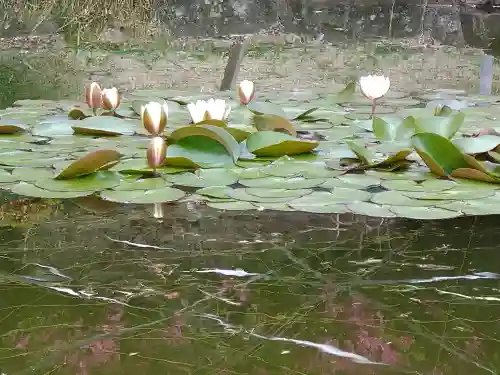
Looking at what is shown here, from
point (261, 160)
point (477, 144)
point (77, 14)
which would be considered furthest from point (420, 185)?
point (77, 14)

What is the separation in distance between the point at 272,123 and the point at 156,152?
396mm

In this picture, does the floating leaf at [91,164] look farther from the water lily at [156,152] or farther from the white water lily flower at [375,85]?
the white water lily flower at [375,85]

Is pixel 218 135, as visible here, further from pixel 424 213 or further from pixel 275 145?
pixel 424 213

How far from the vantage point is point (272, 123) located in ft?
5.14

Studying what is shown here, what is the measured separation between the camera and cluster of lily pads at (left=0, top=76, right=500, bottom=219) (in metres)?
1.13

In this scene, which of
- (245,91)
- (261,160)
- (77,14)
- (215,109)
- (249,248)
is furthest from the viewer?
(77,14)

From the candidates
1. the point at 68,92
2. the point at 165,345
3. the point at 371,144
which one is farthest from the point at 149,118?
the point at 68,92

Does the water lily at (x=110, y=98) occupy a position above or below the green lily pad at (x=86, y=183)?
above

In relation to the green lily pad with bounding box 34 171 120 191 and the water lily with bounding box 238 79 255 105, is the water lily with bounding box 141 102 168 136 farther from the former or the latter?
the water lily with bounding box 238 79 255 105

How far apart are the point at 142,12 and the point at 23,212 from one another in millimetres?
3955

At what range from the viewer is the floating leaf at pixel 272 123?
5.12 feet

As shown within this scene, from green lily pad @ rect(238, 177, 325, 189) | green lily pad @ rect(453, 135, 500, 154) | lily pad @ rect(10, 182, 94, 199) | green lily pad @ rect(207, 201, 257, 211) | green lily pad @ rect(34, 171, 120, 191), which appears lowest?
lily pad @ rect(10, 182, 94, 199)

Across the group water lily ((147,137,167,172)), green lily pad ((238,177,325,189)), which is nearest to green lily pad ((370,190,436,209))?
green lily pad ((238,177,325,189))

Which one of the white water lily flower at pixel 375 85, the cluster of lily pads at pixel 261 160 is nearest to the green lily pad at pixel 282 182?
the cluster of lily pads at pixel 261 160
